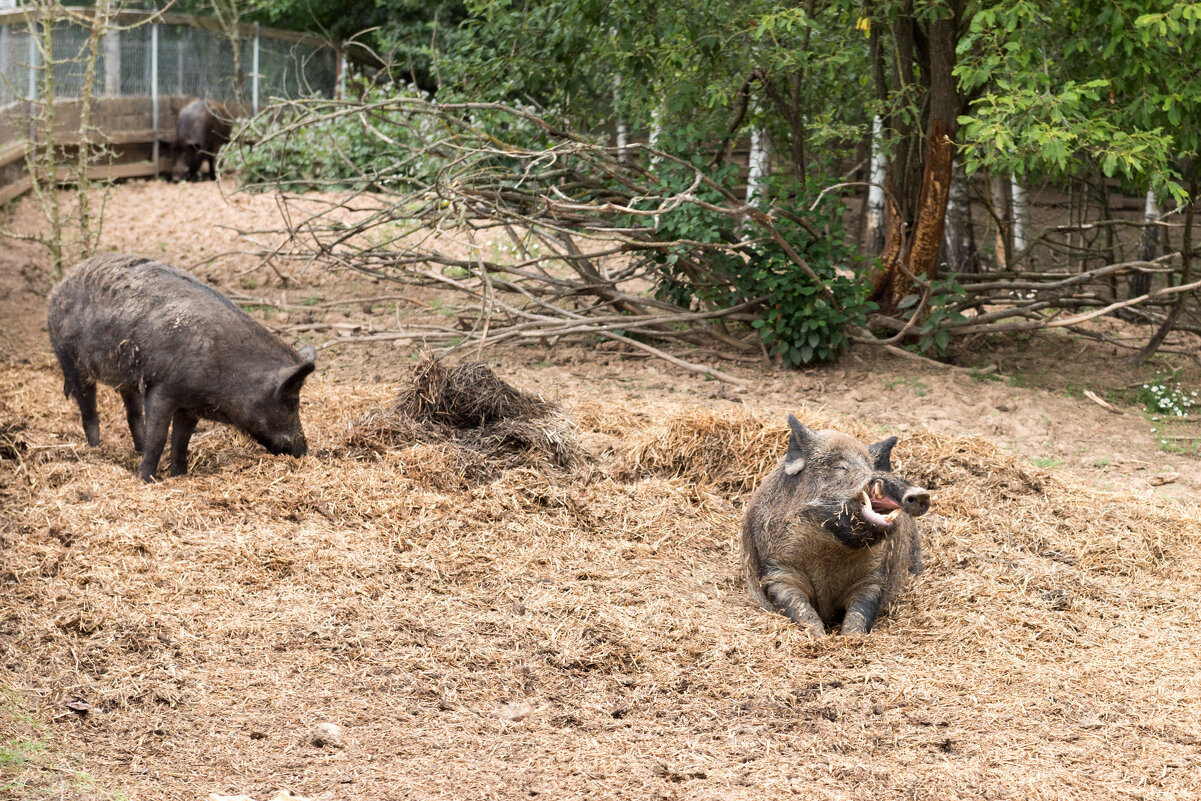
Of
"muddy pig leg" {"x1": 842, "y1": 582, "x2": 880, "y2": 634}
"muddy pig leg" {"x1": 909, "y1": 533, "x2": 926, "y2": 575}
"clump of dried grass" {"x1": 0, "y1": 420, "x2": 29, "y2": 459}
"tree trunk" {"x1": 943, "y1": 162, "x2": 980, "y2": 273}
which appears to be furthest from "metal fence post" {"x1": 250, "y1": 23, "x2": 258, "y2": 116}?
"muddy pig leg" {"x1": 842, "y1": 582, "x2": 880, "y2": 634}

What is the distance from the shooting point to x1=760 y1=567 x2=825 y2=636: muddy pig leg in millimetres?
4867

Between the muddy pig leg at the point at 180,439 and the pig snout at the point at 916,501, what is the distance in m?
4.10

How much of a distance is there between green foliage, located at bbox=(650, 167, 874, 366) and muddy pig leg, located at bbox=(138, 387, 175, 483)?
420cm

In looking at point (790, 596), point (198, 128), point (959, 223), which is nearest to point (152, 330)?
point (790, 596)

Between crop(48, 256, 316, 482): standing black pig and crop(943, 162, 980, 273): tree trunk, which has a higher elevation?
crop(943, 162, 980, 273): tree trunk

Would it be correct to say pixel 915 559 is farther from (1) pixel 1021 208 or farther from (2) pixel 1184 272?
(1) pixel 1021 208

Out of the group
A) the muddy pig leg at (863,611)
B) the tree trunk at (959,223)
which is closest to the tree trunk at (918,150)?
the tree trunk at (959,223)

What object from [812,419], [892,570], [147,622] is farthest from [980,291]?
[147,622]

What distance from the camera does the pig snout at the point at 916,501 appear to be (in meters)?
4.32

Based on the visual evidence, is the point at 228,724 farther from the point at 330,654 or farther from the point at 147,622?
the point at 147,622

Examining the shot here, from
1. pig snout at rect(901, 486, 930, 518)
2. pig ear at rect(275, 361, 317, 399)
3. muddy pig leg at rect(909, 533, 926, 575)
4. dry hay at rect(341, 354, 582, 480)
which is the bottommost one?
muddy pig leg at rect(909, 533, 926, 575)

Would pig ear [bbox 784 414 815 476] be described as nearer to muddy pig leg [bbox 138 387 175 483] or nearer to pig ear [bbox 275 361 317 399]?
pig ear [bbox 275 361 317 399]

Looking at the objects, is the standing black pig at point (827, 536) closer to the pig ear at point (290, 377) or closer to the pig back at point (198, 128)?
the pig ear at point (290, 377)

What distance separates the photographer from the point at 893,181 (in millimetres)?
9867
